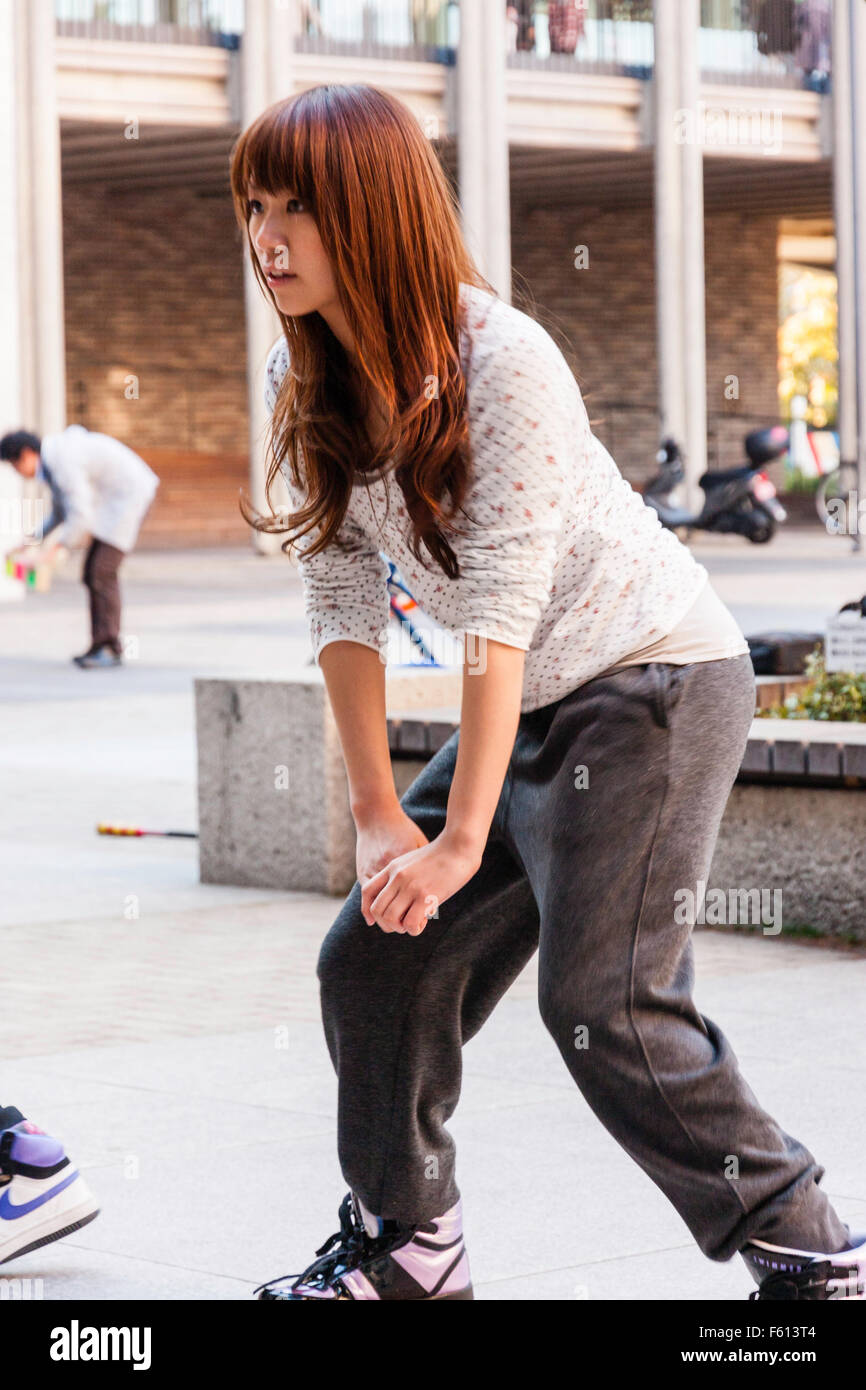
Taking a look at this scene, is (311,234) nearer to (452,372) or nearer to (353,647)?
(452,372)

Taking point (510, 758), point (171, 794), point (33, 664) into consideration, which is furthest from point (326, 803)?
point (33, 664)

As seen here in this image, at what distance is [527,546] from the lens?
2744 millimetres

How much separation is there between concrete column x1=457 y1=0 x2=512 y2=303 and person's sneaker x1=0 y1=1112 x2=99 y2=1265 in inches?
1024

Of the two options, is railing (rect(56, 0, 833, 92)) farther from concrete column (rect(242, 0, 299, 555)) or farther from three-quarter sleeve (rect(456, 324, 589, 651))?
three-quarter sleeve (rect(456, 324, 589, 651))

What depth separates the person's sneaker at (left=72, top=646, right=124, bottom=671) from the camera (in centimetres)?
1469

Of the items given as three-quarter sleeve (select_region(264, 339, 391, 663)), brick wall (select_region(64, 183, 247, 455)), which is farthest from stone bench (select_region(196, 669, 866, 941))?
brick wall (select_region(64, 183, 247, 455))

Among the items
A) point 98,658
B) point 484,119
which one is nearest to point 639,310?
point 484,119

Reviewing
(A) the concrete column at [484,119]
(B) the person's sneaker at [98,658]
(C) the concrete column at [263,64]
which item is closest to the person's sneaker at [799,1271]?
(B) the person's sneaker at [98,658]

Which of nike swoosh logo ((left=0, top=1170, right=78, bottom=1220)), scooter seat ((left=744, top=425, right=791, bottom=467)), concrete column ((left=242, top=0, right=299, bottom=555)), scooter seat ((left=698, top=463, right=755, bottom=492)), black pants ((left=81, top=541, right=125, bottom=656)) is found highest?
concrete column ((left=242, top=0, right=299, bottom=555))

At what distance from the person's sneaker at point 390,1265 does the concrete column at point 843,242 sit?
2835 centimetres

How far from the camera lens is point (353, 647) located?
299 cm

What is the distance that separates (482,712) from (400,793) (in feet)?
13.5

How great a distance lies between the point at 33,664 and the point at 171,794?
622cm

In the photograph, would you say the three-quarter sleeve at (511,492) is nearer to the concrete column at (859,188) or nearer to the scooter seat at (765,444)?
the concrete column at (859,188)
